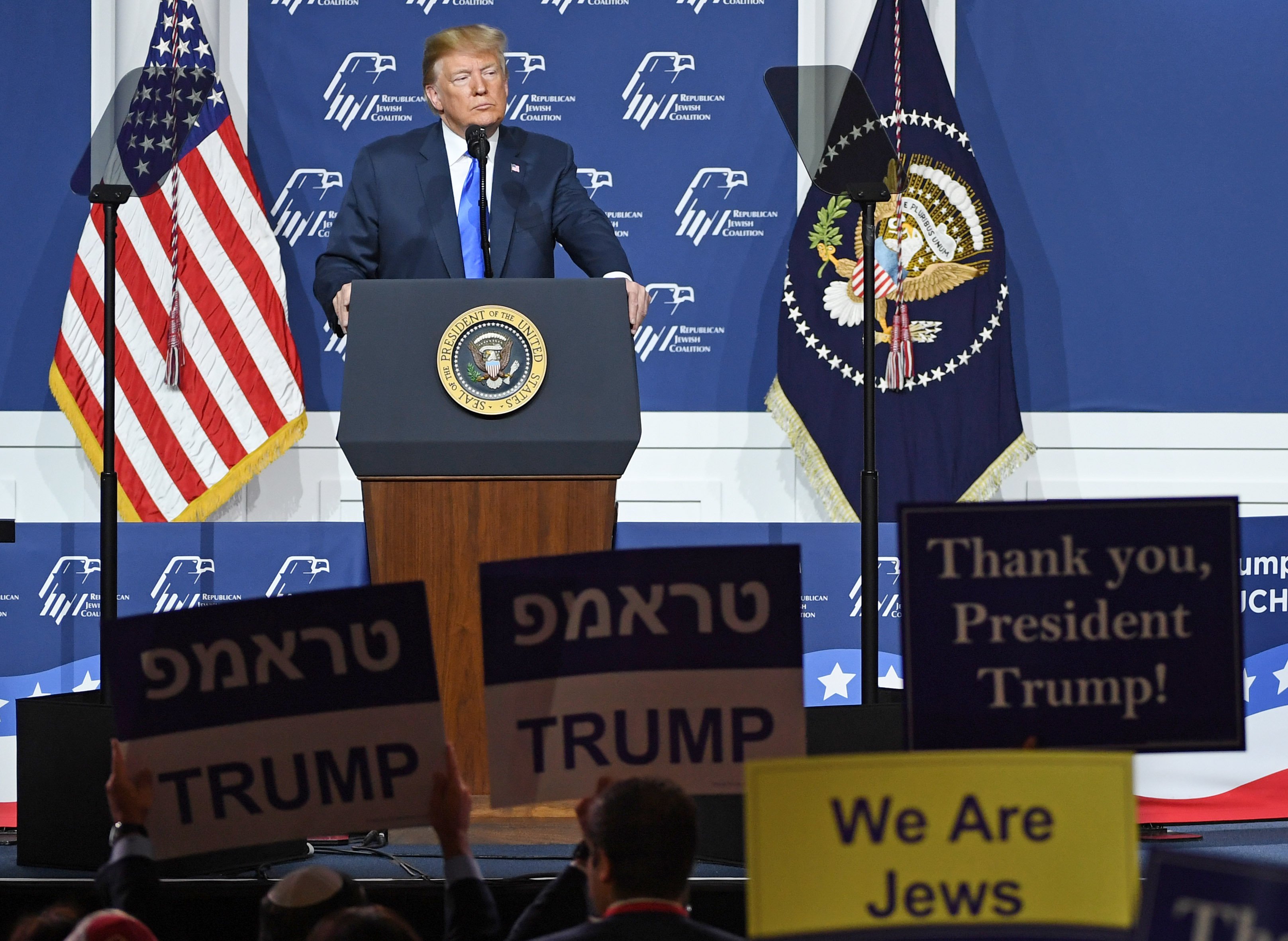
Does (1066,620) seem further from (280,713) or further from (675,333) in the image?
(675,333)

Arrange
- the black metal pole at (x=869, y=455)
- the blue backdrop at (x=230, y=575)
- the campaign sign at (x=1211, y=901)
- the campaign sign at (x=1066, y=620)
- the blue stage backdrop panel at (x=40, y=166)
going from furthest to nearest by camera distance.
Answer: the blue stage backdrop panel at (x=40, y=166), the blue backdrop at (x=230, y=575), the black metal pole at (x=869, y=455), the campaign sign at (x=1066, y=620), the campaign sign at (x=1211, y=901)

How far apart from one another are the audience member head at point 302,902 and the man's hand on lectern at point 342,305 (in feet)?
5.41

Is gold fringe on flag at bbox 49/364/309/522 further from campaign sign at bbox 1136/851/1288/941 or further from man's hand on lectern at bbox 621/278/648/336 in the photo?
campaign sign at bbox 1136/851/1288/941

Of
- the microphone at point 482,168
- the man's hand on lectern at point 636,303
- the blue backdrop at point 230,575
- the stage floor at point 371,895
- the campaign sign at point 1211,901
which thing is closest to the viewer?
the campaign sign at point 1211,901

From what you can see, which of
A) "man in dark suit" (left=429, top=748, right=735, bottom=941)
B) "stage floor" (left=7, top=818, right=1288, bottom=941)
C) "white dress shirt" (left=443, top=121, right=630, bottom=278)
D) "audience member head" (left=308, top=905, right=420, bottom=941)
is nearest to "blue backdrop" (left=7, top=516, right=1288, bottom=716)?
"white dress shirt" (left=443, top=121, right=630, bottom=278)

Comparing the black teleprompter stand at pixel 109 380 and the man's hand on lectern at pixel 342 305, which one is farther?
the black teleprompter stand at pixel 109 380

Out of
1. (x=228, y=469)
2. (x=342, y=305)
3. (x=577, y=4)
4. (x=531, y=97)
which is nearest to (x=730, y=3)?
(x=577, y=4)

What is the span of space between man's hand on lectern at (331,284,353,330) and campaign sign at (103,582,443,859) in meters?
1.47

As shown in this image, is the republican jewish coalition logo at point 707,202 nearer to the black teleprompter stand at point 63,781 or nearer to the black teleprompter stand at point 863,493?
the black teleprompter stand at point 863,493

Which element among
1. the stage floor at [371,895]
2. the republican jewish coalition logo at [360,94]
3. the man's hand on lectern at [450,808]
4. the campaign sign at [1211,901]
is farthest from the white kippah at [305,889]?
the republican jewish coalition logo at [360,94]

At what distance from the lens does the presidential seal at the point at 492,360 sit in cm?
280

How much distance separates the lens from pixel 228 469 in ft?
17.0

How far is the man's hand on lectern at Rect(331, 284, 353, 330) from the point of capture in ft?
10.1

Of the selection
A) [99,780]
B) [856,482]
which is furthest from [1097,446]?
[99,780]
